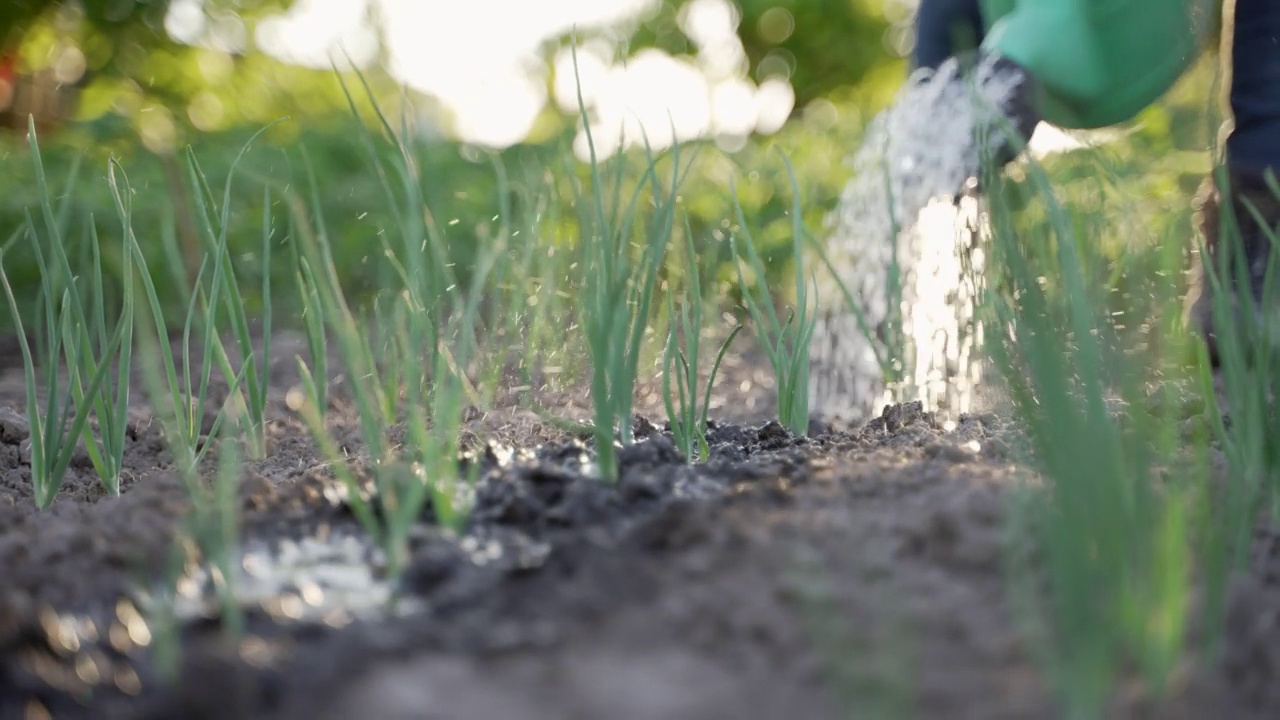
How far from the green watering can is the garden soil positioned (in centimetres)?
143

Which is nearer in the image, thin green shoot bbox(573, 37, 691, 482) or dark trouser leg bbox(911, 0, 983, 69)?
thin green shoot bbox(573, 37, 691, 482)

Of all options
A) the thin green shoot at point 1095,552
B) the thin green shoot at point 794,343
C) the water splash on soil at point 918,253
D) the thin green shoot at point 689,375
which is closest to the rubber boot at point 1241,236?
the water splash on soil at point 918,253

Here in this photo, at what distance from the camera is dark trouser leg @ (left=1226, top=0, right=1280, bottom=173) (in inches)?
82.0

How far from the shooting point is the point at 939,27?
2.65 m

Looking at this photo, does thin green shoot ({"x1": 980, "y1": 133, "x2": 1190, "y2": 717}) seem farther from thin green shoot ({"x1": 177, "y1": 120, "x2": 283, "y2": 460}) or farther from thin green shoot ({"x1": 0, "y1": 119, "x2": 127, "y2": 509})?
thin green shoot ({"x1": 0, "y1": 119, "x2": 127, "y2": 509})

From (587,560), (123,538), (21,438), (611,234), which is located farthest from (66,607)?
(21,438)

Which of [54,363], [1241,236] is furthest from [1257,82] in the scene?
[54,363]

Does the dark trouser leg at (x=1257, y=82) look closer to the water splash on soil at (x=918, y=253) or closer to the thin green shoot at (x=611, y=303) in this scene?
the water splash on soil at (x=918, y=253)

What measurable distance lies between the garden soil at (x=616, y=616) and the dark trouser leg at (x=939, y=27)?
194cm

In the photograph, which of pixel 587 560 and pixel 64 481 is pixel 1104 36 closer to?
pixel 587 560

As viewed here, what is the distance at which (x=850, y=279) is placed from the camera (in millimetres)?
2295

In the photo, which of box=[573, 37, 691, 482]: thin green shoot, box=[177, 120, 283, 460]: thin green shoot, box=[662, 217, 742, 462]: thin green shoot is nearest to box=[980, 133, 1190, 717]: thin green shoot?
box=[573, 37, 691, 482]: thin green shoot

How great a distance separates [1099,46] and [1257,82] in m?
0.31

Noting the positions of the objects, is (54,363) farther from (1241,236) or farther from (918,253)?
(1241,236)
